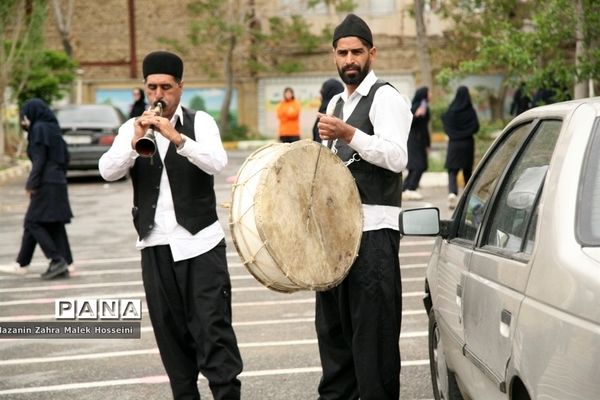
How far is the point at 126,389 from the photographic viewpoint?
7.91 m

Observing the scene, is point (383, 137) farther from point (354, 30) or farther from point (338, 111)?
point (354, 30)

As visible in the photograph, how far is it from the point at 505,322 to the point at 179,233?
2.28 m

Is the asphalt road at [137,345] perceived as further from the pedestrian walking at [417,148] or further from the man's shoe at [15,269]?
the pedestrian walking at [417,148]

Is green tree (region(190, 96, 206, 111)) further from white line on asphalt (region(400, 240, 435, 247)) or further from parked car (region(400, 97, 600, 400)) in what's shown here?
parked car (region(400, 97, 600, 400))

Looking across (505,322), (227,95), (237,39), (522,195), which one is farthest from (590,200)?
(237,39)

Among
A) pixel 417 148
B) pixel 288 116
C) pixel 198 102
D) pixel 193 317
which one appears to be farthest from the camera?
pixel 198 102

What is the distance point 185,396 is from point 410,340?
307 cm

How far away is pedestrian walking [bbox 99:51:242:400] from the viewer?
6.21m

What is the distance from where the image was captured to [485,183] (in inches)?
232

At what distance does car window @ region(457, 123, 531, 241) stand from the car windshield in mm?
20172

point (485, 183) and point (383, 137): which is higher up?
point (383, 137)

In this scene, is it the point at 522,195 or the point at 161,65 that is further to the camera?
the point at 161,65

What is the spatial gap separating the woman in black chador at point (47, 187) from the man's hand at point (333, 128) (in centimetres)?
776

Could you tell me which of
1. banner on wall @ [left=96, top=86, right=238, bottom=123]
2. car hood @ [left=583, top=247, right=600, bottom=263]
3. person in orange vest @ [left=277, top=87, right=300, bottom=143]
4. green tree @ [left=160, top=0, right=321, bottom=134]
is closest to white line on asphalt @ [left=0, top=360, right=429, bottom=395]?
car hood @ [left=583, top=247, right=600, bottom=263]
